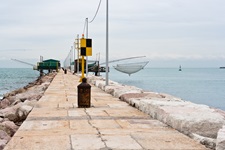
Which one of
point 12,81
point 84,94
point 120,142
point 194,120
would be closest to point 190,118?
point 194,120

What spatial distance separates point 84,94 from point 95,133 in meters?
2.72

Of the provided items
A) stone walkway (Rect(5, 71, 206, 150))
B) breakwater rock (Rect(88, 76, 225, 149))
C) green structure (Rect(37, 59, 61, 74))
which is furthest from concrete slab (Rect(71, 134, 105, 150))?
green structure (Rect(37, 59, 61, 74))

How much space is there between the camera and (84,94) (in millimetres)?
7668

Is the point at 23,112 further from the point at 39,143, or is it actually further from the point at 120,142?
the point at 120,142

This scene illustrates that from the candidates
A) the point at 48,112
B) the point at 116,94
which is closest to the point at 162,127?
the point at 48,112

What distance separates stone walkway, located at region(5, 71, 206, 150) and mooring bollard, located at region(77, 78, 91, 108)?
69cm

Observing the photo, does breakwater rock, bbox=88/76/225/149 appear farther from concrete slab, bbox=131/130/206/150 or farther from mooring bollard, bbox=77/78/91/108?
mooring bollard, bbox=77/78/91/108

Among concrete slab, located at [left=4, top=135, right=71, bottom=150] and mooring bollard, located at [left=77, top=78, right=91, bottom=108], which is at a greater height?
mooring bollard, located at [left=77, top=78, right=91, bottom=108]

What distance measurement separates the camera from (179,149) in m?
4.18

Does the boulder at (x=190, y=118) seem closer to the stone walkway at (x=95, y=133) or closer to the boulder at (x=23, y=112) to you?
the stone walkway at (x=95, y=133)

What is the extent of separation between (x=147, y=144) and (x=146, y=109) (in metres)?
2.45

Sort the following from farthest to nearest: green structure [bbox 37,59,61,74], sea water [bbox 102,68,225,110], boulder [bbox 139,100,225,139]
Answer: green structure [bbox 37,59,61,74], sea water [bbox 102,68,225,110], boulder [bbox 139,100,225,139]

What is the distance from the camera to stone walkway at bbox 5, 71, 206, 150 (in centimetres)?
431

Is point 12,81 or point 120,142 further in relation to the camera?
point 12,81
